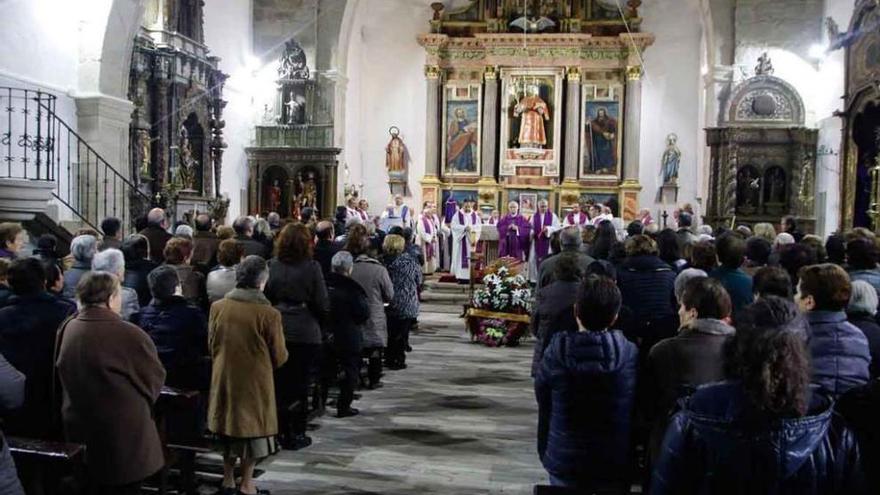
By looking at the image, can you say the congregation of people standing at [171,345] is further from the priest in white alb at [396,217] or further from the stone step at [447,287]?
the priest in white alb at [396,217]

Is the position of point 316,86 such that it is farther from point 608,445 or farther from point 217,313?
point 608,445

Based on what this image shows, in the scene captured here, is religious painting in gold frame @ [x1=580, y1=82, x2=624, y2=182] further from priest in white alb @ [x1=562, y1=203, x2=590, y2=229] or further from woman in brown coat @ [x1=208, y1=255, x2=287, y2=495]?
woman in brown coat @ [x1=208, y1=255, x2=287, y2=495]

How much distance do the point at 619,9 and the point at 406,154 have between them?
6427mm

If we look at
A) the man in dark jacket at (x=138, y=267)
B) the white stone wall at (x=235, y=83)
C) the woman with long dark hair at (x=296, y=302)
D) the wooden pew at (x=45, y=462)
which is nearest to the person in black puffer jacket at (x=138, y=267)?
the man in dark jacket at (x=138, y=267)

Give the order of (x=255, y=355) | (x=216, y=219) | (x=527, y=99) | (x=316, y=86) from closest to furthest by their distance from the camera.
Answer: (x=255, y=355), (x=216, y=219), (x=316, y=86), (x=527, y=99)

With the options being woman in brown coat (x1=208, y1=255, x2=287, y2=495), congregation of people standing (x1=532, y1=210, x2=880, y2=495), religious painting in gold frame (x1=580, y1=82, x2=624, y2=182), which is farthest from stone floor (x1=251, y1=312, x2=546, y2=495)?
religious painting in gold frame (x1=580, y1=82, x2=624, y2=182)

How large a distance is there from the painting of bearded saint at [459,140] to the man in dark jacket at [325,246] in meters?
12.7

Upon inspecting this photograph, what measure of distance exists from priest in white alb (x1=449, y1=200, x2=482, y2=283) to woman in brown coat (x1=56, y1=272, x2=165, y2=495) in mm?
13073

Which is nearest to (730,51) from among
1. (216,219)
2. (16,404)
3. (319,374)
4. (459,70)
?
(459,70)

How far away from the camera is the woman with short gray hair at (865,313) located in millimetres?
4012

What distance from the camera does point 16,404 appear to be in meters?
3.28

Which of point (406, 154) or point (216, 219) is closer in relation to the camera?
point (216, 219)

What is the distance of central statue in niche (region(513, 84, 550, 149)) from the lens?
20219mm

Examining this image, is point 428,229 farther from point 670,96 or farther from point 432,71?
point 670,96
